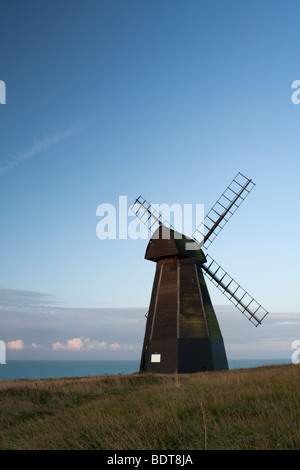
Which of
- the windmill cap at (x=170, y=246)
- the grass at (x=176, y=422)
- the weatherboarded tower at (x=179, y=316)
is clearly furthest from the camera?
the windmill cap at (x=170, y=246)

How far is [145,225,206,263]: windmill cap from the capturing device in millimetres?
27656

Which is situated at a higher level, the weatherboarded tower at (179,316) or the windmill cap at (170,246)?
the windmill cap at (170,246)

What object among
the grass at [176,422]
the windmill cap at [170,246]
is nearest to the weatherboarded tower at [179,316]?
the windmill cap at [170,246]

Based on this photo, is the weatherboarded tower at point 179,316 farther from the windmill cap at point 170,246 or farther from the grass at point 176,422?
the grass at point 176,422

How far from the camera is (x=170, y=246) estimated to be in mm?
27719

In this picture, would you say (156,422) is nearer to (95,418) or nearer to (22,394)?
(95,418)

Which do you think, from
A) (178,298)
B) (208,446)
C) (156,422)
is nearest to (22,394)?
(156,422)

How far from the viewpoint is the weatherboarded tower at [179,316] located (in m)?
25.7

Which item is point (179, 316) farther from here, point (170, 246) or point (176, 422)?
point (176, 422)

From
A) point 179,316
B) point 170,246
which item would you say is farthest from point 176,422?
point 170,246

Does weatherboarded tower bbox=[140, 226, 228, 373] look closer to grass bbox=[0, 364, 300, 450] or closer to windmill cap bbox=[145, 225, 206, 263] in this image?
windmill cap bbox=[145, 225, 206, 263]

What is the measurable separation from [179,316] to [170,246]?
4778 mm

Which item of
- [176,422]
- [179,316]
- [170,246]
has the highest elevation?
[170,246]
